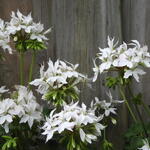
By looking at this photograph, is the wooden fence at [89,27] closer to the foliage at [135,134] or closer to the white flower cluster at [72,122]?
the foliage at [135,134]

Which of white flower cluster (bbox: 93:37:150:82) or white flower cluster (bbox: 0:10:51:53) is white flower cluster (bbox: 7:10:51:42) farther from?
white flower cluster (bbox: 93:37:150:82)

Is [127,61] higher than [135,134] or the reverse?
higher

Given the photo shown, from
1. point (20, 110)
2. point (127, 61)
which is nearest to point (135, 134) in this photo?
point (127, 61)

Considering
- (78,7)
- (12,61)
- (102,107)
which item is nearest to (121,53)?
(102,107)

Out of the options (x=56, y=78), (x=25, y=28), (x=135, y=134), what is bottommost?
(x=135, y=134)

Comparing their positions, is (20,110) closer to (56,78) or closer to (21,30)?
(56,78)

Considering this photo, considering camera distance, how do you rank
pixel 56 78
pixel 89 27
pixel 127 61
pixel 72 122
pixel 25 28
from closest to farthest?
1. pixel 72 122
2. pixel 127 61
3. pixel 56 78
4. pixel 25 28
5. pixel 89 27

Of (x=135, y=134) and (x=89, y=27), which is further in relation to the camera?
(x=89, y=27)

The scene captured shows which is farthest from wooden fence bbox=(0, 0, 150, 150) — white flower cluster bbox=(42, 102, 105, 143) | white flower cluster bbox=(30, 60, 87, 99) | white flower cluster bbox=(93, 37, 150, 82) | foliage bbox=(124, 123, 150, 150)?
white flower cluster bbox=(42, 102, 105, 143)

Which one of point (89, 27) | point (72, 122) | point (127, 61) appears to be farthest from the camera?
point (89, 27)
